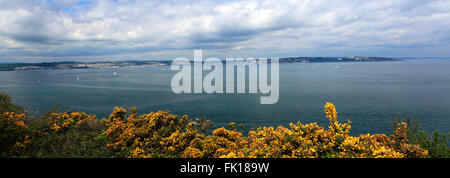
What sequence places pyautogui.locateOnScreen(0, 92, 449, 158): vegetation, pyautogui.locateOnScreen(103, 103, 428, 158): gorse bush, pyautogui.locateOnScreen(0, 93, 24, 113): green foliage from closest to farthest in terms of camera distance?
pyautogui.locateOnScreen(103, 103, 428, 158): gorse bush, pyautogui.locateOnScreen(0, 92, 449, 158): vegetation, pyautogui.locateOnScreen(0, 93, 24, 113): green foliage

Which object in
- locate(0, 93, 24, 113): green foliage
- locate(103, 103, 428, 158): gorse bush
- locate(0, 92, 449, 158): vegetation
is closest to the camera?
locate(103, 103, 428, 158): gorse bush

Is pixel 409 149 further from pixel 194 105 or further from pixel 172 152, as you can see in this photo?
pixel 194 105

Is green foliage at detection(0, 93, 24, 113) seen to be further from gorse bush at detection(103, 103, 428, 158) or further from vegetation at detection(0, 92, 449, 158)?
gorse bush at detection(103, 103, 428, 158)

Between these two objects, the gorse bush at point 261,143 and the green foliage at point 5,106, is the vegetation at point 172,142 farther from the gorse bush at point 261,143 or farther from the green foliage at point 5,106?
the green foliage at point 5,106

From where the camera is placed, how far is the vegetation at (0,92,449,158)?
8.37 m

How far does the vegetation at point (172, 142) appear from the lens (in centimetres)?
837

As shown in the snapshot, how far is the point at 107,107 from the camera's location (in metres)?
50.5

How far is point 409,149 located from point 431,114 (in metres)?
45.2

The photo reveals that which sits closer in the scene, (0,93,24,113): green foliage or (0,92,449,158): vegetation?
(0,92,449,158): vegetation

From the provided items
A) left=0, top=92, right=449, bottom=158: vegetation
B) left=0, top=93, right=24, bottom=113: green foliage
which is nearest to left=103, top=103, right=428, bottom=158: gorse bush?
left=0, top=92, right=449, bottom=158: vegetation
